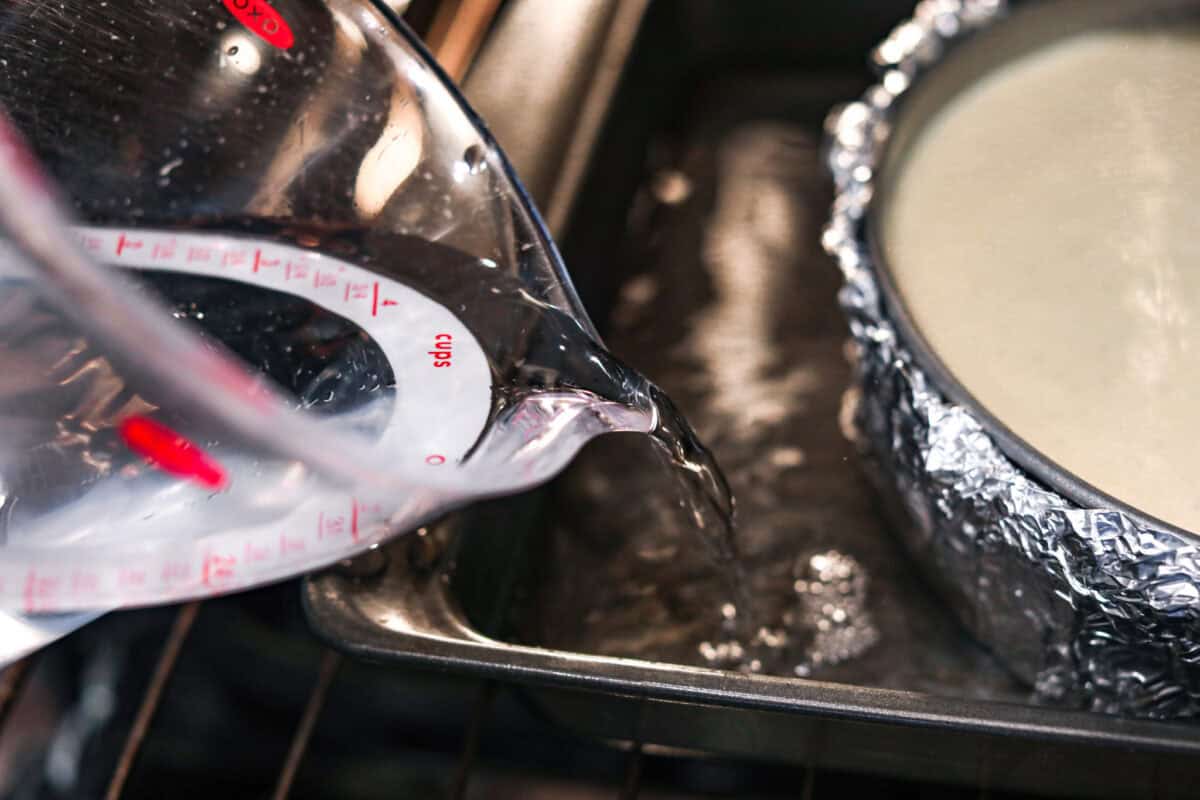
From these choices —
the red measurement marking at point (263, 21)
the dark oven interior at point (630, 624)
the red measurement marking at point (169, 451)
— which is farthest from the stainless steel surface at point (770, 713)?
the red measurement marking at point (263, 21)

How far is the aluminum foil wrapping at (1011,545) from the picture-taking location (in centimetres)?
54

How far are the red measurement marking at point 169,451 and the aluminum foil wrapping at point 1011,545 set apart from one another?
0.34 metres

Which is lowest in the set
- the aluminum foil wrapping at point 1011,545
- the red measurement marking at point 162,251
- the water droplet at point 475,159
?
the aluminum foil wrapping at point 1011,545

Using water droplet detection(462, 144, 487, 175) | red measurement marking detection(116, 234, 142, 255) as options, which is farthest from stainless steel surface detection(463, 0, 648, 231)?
red measurement marking detection(116, 234, 142, 255)

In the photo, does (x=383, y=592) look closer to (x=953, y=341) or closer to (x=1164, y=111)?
(x=953, y=341)

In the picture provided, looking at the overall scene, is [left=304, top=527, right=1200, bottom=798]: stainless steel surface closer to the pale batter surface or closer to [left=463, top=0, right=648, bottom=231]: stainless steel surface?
the pale batter surface

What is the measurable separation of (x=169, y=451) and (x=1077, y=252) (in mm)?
501

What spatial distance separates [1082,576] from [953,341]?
156 millimetres

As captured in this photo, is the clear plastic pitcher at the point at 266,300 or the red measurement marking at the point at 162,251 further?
the red measurement marking at the point at 162,251

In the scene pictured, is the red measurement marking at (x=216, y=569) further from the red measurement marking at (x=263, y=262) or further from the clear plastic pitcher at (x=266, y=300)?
the red measurement marking at (x=263, y=262)

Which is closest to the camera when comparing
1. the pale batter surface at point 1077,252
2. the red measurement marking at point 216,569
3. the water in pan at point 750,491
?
the red measurement marking at point 216,569

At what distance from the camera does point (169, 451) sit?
0.53 meters

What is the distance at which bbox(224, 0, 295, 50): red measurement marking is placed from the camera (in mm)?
624

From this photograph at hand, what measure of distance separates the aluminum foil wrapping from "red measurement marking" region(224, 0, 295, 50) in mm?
322
